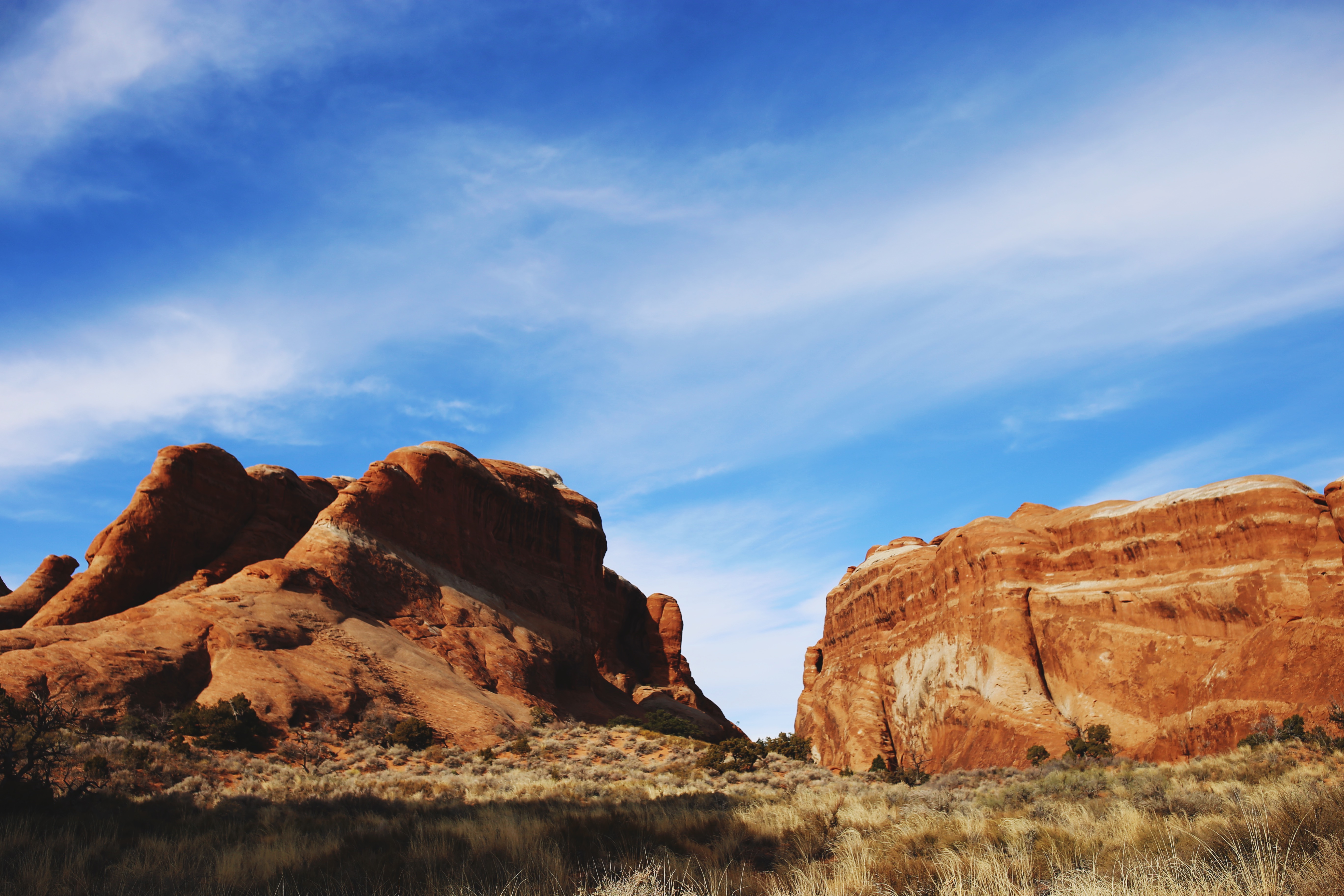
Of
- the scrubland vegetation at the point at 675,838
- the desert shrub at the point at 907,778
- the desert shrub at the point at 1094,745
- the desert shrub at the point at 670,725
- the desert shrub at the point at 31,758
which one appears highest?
the desert shrub at the point at 31,758

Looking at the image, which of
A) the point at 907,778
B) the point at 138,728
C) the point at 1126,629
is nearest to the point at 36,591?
the point at 138,728

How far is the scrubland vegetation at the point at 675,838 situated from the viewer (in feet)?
25.7

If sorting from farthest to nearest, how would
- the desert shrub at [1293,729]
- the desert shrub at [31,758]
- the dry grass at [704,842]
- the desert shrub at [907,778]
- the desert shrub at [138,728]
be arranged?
1. the desert shrub at [1293,729]
2. the desert shrub at [907,778]
3. the desert shrub at [138,728]
4. the desert shrub at [31,758]
5. the dry grass at [704,842]

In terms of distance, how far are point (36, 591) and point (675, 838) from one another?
174 ft

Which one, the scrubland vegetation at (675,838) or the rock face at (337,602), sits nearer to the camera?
the scrubland vegetation at (675,838)

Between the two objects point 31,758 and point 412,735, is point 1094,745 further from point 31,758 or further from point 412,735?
point 31,758

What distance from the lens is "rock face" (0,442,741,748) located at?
3034cm

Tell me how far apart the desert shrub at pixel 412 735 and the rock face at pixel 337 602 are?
1533 mm

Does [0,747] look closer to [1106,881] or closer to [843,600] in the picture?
[1106,881]

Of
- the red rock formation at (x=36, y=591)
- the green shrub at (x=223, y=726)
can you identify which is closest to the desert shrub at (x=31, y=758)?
the green shrub at (x=223, y=726)

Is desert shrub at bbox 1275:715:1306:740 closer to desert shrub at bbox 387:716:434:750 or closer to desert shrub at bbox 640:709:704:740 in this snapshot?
desert shrub at bbox 640:709:704:740

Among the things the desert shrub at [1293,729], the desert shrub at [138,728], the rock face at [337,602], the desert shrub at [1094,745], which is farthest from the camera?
the desert shrub at [1094,745]

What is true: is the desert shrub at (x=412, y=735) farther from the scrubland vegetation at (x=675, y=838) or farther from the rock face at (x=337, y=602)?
the scrubland vegetation at (x=675, y=838)

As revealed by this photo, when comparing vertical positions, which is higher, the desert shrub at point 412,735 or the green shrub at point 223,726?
the green shrub at point 223,726
